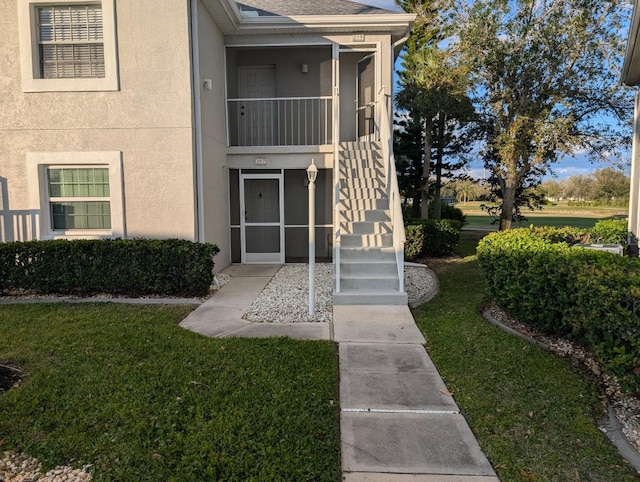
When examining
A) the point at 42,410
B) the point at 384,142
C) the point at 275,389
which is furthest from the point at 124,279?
the point at 384,142

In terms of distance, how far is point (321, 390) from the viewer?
3.99 meters

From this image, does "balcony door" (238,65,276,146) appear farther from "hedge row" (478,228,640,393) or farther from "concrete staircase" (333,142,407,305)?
"hedge row" (478,228,640,393)

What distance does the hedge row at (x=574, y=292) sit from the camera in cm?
358

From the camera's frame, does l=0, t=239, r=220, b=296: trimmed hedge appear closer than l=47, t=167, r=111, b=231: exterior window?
Yes

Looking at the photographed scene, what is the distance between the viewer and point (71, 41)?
8062mm

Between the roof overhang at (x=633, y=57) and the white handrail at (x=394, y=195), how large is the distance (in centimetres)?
432

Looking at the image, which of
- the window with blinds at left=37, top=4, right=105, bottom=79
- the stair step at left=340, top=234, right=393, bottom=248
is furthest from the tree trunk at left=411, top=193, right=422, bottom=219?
the window with blinds at left=37, top=4, right=105, bottom=79

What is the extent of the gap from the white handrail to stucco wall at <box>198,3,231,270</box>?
12.3ft

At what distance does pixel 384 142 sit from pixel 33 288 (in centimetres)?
720

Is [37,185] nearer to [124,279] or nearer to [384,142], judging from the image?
[124,279]

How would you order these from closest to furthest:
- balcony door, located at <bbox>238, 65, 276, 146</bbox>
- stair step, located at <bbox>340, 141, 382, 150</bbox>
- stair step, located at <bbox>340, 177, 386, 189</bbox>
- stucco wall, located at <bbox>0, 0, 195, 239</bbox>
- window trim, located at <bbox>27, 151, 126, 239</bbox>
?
stucco wall, located at <bbox>0, 0, 195, 239</bbox> < window trim, located at <bbox>27, 151, 126, 239</bbox> < stair step, located at <bbox>340, 177, 386, 189</bbox> < stair step, located at <bbox>340, 141, 382, 150</bbox> < balcony door, located at <bbox>238, 65, 276, 146</bbox>

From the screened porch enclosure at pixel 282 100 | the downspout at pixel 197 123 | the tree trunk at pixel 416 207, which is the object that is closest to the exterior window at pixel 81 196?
the downspout at pixel 197 123

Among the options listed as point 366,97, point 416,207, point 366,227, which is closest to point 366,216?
point 366,227

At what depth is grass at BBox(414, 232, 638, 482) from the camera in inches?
119
